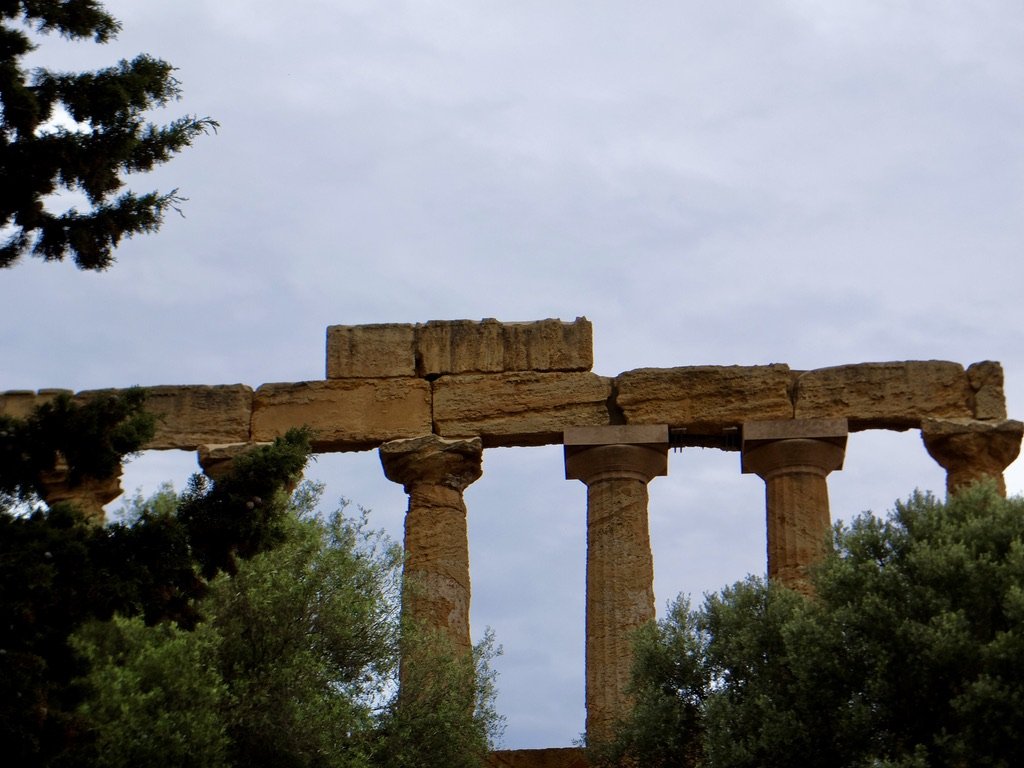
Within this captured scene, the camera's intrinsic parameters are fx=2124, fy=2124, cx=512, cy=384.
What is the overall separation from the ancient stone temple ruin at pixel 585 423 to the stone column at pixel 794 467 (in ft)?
0.07

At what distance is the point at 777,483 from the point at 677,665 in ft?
13.9

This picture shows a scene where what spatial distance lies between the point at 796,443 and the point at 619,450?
7.12 feet

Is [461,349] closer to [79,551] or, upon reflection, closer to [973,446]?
[973,446]

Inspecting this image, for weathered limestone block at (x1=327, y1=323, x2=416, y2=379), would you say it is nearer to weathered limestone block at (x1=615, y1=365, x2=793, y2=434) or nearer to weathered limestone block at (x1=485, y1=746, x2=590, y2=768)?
weathered limestone block at (x1=615, y1=365, x2=793, y2=434)

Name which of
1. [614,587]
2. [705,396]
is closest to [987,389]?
[705,396]

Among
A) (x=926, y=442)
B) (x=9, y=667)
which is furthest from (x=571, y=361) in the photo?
(x=9, y=667)

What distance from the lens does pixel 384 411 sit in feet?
87.8

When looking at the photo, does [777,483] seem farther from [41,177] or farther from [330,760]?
[41,177]

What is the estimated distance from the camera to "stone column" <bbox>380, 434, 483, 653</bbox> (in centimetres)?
2567

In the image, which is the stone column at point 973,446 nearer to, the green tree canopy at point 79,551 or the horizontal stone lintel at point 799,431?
the horizontal stone lintel at point 799,431

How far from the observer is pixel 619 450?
2622cm

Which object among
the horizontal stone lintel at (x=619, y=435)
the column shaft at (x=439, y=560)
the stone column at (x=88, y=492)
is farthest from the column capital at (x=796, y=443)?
the stone column at (x=88, y=492)

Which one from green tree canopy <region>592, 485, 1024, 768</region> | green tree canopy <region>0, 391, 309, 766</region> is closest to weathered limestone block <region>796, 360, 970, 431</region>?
green tree canopy <region>592, 485, 1024, 768</region>

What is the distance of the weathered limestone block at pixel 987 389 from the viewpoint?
2602cm
